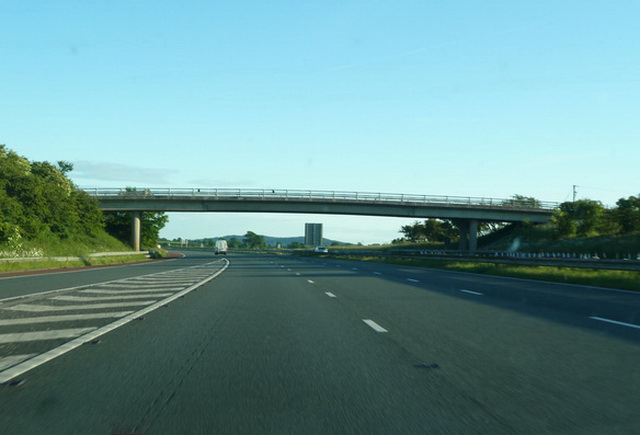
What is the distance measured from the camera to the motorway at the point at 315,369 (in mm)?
5273

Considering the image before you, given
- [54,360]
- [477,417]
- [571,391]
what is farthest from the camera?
[54,360]

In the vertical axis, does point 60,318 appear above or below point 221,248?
below

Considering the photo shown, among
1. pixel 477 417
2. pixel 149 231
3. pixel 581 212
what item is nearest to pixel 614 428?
pixel 477 417

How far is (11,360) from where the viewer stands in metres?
7.64

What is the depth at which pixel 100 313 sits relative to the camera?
12500 millimetres

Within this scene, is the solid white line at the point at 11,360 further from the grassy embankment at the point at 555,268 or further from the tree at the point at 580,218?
the tree at the point at 580,218

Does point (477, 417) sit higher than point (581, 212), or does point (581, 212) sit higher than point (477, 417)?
point (581, 212)

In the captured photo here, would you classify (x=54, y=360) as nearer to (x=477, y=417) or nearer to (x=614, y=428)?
(x=477, y=417)

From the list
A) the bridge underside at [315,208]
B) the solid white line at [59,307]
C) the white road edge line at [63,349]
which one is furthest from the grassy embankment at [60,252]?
the white road edge line at [63,349]

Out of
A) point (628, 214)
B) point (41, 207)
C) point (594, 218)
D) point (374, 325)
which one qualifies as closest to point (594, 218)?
point (594, 218)

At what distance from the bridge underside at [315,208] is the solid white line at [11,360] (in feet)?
208

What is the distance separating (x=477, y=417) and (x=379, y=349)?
344 centimetres

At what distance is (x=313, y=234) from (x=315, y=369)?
9206 cm

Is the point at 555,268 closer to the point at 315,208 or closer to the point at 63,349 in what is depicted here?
the point at 63,349
